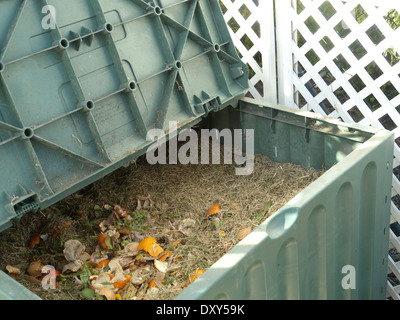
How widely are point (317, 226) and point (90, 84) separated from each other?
1719 millimetres

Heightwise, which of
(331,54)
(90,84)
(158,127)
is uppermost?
(331,54)

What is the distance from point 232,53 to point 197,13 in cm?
46

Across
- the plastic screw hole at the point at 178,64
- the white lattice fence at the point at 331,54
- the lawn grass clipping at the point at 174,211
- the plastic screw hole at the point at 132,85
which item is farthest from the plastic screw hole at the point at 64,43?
the white lattice fence at the point at 331,54

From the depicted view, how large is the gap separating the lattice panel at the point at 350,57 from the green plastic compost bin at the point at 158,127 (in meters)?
0.51

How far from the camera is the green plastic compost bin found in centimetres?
236

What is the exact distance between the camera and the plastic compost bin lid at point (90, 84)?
2754 millimetres

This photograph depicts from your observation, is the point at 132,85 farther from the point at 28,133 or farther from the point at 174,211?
the point at 174,211

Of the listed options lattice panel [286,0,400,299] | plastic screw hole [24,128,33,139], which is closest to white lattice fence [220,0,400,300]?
lattice panel [286,0,400,299]

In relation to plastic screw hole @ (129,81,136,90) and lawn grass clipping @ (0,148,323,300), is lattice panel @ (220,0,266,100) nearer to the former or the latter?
lawn grass clipping @ (0,148,323,300)

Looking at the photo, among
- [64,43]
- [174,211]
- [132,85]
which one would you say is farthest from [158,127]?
[64,43]

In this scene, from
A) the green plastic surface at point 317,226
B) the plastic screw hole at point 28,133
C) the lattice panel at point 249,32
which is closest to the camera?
A: the green plastic surface at point 317,226

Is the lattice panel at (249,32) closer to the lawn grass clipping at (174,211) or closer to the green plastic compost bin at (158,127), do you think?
the green plastic compost bin at (158,127)

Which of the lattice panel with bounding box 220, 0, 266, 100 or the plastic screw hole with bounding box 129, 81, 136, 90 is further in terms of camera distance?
the lattice panel with bounding box 220, 0, 266, 100

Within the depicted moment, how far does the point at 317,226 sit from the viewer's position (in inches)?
99.5
